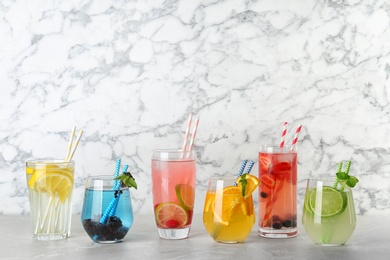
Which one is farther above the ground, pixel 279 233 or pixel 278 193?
pixel 278 193

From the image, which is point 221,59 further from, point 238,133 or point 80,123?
point 80,123

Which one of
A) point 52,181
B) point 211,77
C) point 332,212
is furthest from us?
point 211,77

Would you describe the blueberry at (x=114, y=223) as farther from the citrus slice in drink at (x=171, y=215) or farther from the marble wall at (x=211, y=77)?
the marble wall at (x=211, y=77)

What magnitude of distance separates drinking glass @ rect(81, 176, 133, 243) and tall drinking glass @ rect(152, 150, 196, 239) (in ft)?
0.29

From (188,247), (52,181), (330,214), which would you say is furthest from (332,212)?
(52,181)

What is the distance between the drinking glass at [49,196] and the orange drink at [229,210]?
14.8 inches

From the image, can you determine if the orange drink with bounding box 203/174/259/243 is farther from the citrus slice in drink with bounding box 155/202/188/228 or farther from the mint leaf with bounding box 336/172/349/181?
the mint leaf with bounding box 336/172/349/181

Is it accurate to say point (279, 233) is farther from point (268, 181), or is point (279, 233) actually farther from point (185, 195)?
point (185, 195)

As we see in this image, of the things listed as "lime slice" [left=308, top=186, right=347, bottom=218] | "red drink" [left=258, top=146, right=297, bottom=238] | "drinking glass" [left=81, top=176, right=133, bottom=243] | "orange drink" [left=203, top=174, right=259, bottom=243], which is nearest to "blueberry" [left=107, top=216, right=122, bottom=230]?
"drinking glass" [left=81, top=176, right=133, bottom=243]

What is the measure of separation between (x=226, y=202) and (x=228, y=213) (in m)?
0.03

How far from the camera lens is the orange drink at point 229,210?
5.49 ft

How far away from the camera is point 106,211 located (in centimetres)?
169

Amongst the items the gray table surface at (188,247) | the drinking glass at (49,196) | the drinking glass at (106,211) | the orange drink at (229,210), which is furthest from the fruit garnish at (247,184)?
the drinking glass at (49,196)

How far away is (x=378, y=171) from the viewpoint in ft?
6.76
